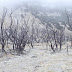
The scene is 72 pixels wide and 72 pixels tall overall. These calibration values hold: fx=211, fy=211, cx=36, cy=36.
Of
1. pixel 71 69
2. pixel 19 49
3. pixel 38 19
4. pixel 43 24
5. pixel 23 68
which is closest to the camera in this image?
pixel 71 69

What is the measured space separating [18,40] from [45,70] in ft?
54.8

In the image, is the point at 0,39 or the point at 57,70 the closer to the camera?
the point at 57,70

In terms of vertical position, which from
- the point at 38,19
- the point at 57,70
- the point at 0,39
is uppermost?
the point at 38,19

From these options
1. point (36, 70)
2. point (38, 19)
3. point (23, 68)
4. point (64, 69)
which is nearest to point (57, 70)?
point (64, 69)

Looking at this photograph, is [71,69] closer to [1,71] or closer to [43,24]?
[1,71]

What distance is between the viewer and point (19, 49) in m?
32.7

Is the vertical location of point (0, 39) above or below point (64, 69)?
above

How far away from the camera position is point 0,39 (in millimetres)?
34312

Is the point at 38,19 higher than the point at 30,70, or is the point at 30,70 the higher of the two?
the point at 38,19

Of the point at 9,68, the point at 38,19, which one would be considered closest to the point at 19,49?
the point at 9,68

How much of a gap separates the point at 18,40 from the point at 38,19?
449ft

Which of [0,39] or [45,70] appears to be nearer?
[45,70]

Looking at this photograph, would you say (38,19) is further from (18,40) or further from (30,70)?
(30,70)

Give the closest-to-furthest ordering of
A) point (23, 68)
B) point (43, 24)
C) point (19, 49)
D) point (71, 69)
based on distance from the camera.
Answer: point (71, 69)
point (23, 68)
point (19, 49)
point (43, 24)
